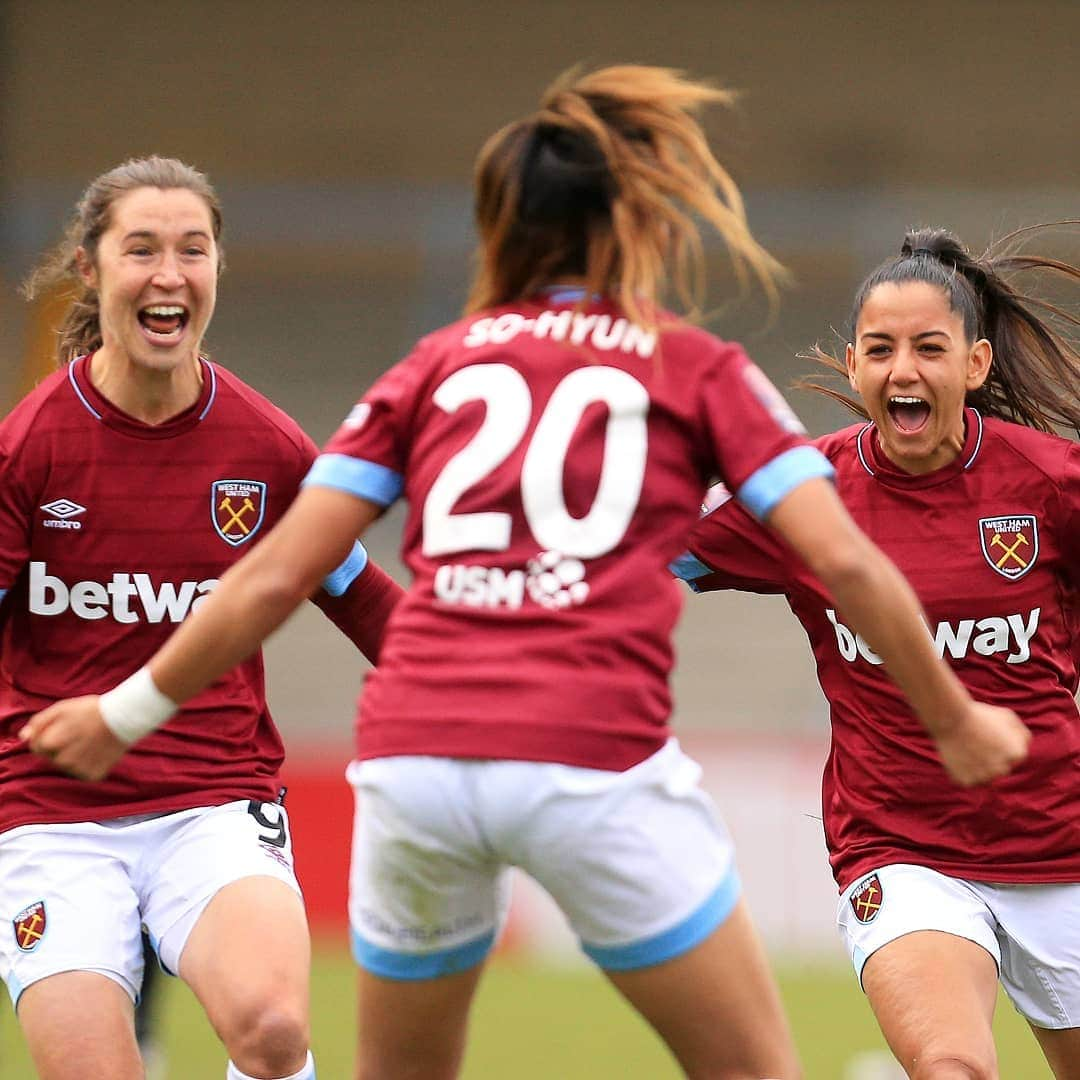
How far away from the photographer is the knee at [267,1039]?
12.5ft

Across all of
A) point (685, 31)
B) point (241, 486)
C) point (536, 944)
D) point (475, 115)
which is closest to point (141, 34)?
point (475, 115)

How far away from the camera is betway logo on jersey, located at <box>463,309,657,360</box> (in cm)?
316

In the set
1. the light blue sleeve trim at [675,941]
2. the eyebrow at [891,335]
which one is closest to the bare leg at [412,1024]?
the light blue sleeve trim at [675,941]

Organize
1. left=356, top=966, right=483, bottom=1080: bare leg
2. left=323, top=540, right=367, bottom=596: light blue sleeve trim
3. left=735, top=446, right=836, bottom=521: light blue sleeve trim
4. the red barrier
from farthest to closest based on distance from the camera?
the red barrier, left=323, top=540, right=367, bottom=596: light blue sleeve trim, left=356, top=966, right=483, bottom=1080: bare leg, left=735, top=446, right=836, bottom=521: light blue sleeve trim

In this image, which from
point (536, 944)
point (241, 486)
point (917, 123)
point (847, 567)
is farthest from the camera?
point (917, 123)

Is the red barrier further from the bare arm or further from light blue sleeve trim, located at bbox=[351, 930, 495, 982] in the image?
the bare arm

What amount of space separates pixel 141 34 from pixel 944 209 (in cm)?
700

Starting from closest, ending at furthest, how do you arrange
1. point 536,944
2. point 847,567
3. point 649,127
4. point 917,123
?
1. point 847,567
2. point 649,127
3. point 536,944
4. point 917,123

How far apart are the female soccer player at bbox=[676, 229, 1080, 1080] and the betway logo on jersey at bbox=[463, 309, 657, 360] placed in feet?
4.15

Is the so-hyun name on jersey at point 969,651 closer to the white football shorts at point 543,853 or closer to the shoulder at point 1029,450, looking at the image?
the shoulder at point 1029,450

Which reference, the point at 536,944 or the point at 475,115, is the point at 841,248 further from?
the point at 536,944

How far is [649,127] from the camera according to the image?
10.7 ft

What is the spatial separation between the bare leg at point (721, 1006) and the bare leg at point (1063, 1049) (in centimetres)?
143

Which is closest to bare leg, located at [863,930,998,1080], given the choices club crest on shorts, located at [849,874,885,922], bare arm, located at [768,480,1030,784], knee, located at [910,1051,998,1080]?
knee, located at [910,1051,998,1080]
